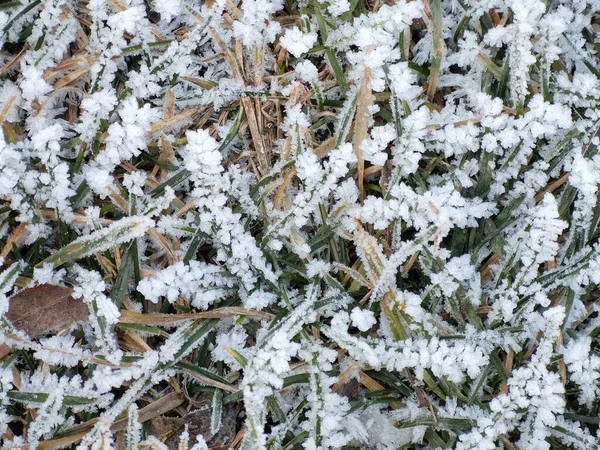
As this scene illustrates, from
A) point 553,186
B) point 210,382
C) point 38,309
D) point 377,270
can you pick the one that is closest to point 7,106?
point 38,309

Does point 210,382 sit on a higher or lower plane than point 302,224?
lower

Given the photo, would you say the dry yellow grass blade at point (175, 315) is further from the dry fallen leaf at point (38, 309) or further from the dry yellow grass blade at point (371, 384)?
the dry yellow grass blade at point (371, 384)

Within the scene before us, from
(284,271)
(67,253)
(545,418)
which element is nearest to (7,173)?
(67,253)

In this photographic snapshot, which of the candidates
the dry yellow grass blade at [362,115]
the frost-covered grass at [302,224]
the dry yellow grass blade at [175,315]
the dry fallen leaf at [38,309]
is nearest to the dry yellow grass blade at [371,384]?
the frost-covered grass at [302,224]

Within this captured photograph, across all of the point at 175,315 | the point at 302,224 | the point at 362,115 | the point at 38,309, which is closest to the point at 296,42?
the point at 362,115

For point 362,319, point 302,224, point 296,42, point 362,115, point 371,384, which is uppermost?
point 296,42

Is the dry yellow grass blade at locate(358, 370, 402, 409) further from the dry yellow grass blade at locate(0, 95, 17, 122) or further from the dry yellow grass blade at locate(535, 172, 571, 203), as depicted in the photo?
the dry yellow grass blade at locate(0, 95, 17, 122)

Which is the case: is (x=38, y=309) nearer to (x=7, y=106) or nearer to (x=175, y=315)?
(x=175, y=315)

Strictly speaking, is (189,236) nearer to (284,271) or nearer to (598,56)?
(284,271)

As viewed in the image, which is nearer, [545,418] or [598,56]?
[545,418]
